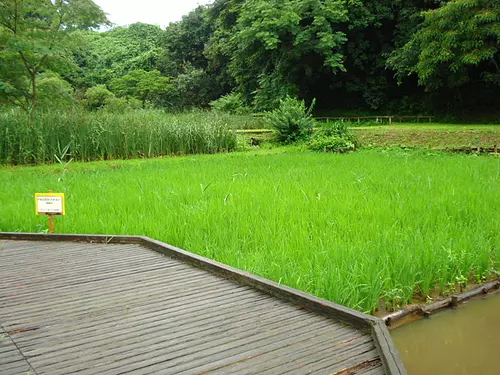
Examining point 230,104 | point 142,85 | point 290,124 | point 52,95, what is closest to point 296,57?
point 230,104

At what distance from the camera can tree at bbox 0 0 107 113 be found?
9.85m

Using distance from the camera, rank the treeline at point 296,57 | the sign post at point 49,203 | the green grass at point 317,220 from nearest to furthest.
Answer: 1. the green grass at point 317,220
2. the sign post at point 49,203
3. the treeline at point 296,57

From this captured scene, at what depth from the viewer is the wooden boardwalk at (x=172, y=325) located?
5.62 ft

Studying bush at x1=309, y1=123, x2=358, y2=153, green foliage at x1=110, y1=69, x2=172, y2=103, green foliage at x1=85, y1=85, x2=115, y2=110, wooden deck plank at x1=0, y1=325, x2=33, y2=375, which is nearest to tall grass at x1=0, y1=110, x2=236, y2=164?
bush at x1=309, y1=123, x2=358, y2=153

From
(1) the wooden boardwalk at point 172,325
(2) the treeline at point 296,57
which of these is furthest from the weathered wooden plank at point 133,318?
(2) the treeline at point 296,57

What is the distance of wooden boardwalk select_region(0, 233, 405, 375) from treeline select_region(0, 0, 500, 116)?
8.49 metres

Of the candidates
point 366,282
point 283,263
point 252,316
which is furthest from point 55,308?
point 366,282

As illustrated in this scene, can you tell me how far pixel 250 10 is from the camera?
22688 millimetres

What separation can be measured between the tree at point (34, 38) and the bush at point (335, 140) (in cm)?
681

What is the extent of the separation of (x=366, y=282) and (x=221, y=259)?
103 cm

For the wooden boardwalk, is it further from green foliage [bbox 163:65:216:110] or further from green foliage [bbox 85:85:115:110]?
green foliage [bbox 163:65:216:110]

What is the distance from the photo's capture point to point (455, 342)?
2.23 meters

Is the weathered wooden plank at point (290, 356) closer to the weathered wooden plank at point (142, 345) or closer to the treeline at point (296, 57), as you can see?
the weathered wooden plank at point (142, 345)

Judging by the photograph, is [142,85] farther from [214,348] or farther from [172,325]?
[214,348]
